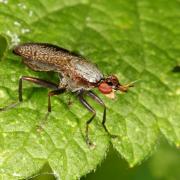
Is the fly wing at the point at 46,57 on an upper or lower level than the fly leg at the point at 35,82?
upper

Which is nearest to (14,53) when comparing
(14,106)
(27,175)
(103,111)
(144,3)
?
(14,106)

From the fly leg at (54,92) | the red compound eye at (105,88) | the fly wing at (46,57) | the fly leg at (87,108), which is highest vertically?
the fly wing at (46,57)

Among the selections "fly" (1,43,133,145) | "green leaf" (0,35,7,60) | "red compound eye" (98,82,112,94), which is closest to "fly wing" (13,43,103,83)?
"fly" (1,43,133,145)

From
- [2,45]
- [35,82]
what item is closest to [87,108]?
[35,82]

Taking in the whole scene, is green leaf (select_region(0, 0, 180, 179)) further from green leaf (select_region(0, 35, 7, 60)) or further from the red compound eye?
the red compound eye

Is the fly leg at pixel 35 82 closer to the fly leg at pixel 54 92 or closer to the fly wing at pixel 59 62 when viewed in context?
the fly leg at pixel 54 92

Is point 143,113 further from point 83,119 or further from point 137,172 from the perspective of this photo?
point 137,172

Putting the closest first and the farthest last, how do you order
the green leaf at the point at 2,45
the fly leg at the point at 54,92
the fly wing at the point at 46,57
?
the fly leg at the point at 54,92 < the fly wing at the point at 46,57 < the green leaf at the point at 2,45

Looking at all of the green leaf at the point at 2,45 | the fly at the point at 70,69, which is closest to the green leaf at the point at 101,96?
the green leaf at the point at 2,45
